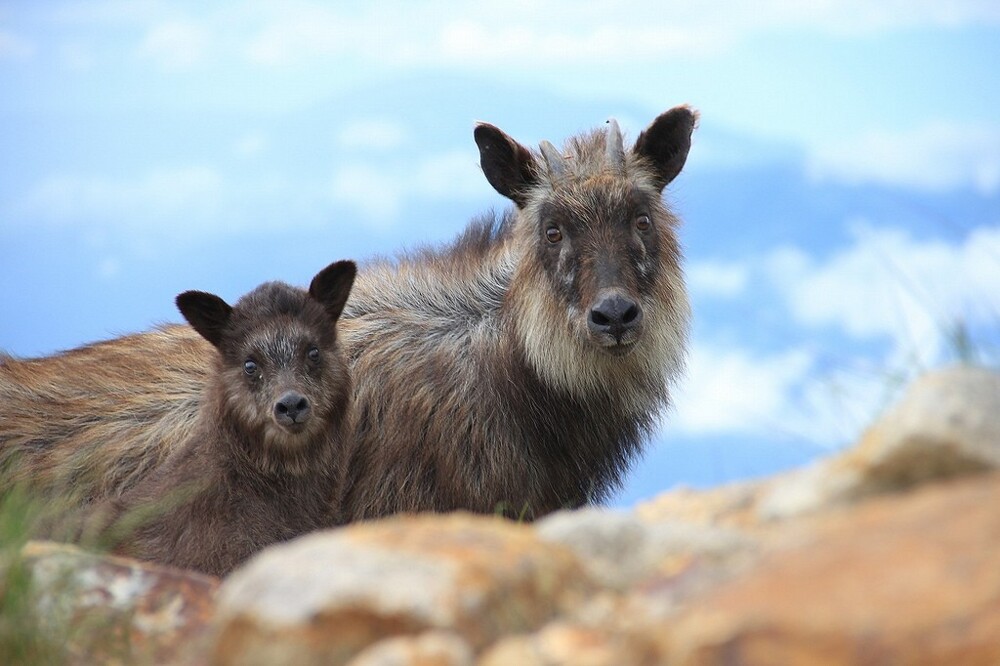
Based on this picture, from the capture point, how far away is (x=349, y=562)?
385cm

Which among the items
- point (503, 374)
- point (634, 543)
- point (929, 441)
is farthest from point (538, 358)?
point (929, 441)

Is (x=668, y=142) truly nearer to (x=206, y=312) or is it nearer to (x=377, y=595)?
(x=206, y=312)

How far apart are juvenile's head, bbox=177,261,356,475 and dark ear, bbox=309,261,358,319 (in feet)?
0.06

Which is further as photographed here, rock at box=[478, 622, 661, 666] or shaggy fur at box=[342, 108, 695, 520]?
shaggy fur at box=[342, 108, 695, 520]

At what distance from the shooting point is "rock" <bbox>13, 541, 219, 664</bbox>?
4.80 meters

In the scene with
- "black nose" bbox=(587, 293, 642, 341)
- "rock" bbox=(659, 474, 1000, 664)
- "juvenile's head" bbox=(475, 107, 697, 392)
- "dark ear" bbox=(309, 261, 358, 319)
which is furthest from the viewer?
"juvenile's head" bbox=(475, 107, 697, 392)

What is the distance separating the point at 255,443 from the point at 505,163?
2590 mm

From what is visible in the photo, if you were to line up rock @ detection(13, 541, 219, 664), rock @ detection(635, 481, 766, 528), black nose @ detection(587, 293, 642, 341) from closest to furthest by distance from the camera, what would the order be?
1. rock @ detection(635, 481, 766, 528)
2. rock @ detection(13, 541, 219, 664)
3. black nose @ detection(587, 293, 642, 341)

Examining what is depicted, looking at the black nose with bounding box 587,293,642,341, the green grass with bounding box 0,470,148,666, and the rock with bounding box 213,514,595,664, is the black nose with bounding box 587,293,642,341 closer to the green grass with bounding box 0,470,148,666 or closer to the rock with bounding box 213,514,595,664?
the green grass with bounding box 0,470,148,666

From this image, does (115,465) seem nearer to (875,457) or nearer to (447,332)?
(447,332)

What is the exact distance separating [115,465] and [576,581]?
17.4 feet

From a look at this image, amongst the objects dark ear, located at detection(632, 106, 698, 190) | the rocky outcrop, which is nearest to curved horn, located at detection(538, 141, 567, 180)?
dark ear, located at detection(632, 106, 698, 190)

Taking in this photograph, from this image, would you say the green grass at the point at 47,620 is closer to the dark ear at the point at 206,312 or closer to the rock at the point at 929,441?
the dark ear at the point at 206,312

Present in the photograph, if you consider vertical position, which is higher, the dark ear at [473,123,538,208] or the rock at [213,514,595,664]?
the dark ear at [473,123,538,208]
